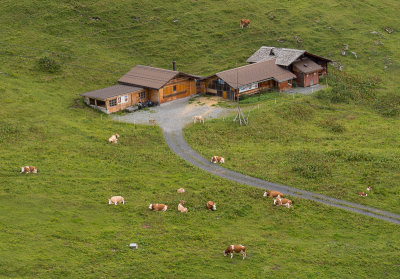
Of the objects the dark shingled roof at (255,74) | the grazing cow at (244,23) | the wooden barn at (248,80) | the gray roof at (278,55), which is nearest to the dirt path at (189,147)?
the wooden barn at (248,80)

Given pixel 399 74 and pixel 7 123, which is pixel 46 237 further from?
pixel 399 74

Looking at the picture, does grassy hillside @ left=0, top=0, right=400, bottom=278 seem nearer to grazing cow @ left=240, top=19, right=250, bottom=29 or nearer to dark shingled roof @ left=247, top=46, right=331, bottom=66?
grazing cow @ left=240, top=19, right=250, bottom=29

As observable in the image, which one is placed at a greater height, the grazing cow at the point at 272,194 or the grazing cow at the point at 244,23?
the grazing cow at the point at 244,23

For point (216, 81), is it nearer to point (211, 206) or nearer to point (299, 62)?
point (299, 62)

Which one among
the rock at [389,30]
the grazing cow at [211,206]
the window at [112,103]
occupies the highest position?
the rock at [389,30]

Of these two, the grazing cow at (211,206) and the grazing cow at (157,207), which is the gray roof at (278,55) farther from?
the grazing cow at (157,207)

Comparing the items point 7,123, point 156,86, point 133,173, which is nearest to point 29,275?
point 133,173

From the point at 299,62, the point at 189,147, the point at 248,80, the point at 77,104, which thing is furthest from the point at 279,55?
the point at 77,104
